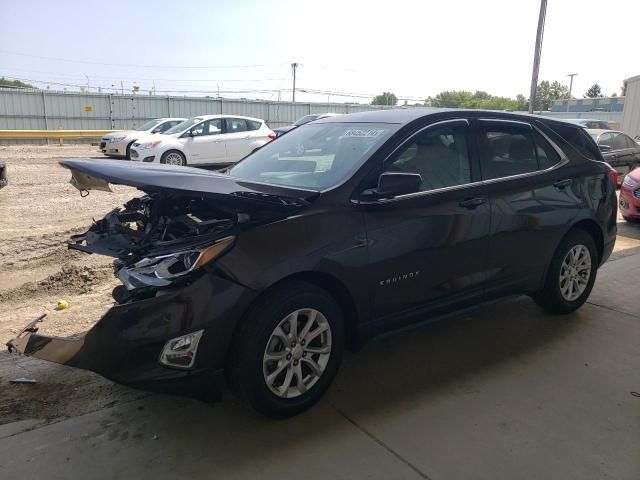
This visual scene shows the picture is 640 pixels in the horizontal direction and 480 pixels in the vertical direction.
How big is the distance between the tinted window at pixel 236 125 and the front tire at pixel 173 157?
5.62 ft

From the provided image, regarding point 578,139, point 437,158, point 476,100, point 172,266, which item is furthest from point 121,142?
point 476,100

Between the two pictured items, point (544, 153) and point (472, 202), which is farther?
point (544, 153)

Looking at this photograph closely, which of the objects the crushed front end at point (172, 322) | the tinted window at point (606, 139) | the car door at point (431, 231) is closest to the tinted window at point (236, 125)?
the tinted window at point (606, 139)

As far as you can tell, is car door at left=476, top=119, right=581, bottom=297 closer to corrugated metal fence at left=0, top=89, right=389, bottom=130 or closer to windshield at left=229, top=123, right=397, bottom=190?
windshield at left=229, top=123, right=397, bottom=190

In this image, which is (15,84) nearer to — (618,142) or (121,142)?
(121,142)

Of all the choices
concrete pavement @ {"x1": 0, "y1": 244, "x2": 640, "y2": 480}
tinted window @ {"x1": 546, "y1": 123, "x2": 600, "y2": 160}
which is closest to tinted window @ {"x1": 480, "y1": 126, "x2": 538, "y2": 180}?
tinted window @ {"x1": 546, "y1": 123, "x2": 600, "y2": 160}

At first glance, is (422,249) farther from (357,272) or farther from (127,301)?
(127,301)

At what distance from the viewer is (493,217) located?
154 inches

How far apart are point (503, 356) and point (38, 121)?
31.0 meters

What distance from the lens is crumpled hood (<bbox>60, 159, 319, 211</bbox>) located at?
9.12 ft

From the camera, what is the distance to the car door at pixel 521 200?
3.99m

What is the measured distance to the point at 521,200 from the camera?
4133 millimetres

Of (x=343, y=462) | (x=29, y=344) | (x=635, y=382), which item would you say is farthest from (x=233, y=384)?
(x=635, y=382)

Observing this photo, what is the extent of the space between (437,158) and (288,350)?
5.77ft
